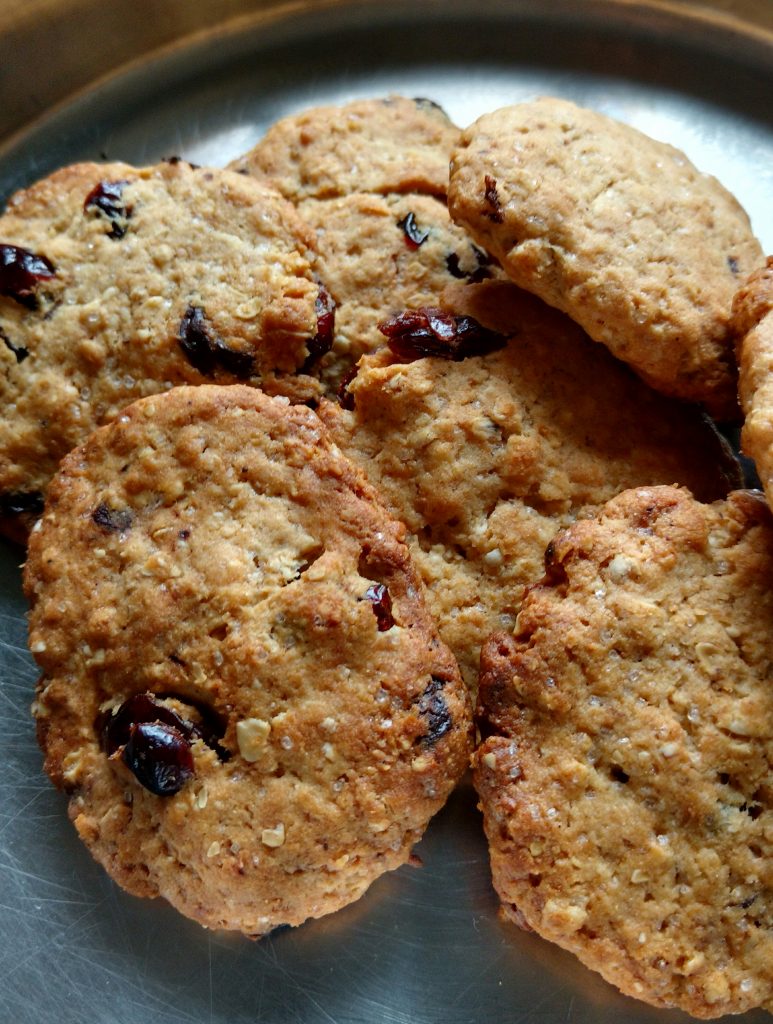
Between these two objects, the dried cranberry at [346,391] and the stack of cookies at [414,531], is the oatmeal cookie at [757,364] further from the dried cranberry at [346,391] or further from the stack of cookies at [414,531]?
the dried cranberry at [346,391]

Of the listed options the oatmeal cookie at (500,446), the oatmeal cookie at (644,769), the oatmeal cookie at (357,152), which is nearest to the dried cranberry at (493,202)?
the oatmeal cookie at (500,446)

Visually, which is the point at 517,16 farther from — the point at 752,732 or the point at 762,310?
the point at 752,732

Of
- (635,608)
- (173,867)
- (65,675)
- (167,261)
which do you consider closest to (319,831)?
(173,867)

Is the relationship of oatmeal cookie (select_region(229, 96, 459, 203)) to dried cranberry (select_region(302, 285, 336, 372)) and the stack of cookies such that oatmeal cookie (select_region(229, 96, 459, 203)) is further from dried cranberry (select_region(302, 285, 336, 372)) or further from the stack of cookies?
dried cranberry (select_region(302, 285, 336, 372))

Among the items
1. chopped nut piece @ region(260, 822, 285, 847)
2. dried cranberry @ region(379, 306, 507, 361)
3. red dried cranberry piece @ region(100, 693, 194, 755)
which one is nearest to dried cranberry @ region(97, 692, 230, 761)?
red dried cranberry piece @ region(100, 693, 194, 755)

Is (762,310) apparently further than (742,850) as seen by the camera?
Yes

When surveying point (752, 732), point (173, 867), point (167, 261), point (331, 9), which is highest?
point (331, 9)
